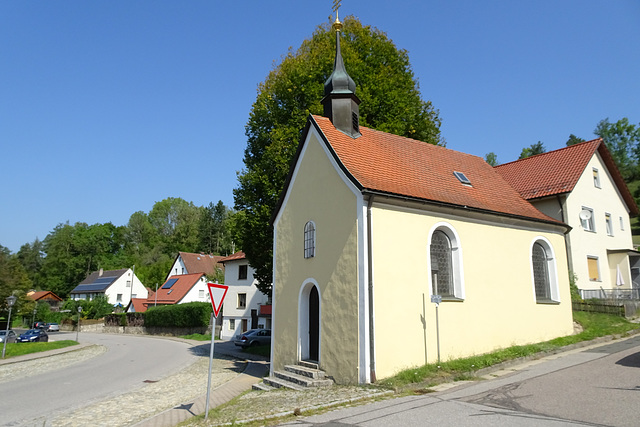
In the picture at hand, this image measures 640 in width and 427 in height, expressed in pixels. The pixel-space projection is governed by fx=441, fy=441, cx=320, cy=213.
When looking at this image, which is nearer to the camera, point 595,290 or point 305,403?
point 305,403

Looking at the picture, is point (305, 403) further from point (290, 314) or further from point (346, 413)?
point (290, 314)

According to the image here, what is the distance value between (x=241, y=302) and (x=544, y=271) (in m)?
25.2

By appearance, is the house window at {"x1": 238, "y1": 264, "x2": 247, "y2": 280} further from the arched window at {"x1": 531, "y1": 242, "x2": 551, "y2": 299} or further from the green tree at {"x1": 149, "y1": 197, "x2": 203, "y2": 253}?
the green tree at {"x1": 149, "y1": 197, "x2": 203, "y2": 253}

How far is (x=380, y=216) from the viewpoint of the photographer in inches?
464

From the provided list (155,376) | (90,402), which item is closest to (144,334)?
(155,376)

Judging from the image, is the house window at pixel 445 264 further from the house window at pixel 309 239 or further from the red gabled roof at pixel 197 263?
the red gabled roof at pixel 197 263

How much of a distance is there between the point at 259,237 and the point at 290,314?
5.03 meters

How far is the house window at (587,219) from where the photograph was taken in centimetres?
2242

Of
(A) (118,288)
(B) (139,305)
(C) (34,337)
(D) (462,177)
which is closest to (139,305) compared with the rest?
(B) (139,305)

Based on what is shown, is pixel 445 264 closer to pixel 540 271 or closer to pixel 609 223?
pixel 540 271

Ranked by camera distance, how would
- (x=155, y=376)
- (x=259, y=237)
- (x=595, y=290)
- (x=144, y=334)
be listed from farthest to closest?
(x=144, y=334) → (x=595, y=290) → (x=259, y=237) → (x=155, y=376)

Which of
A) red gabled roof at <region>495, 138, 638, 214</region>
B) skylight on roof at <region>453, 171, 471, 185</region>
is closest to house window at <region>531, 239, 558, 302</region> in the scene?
skylight on roof at <region>453, 171, 471, 185</region>

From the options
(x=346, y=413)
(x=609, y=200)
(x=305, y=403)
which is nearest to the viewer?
(x=346, y=413)

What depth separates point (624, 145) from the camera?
6900 cm
